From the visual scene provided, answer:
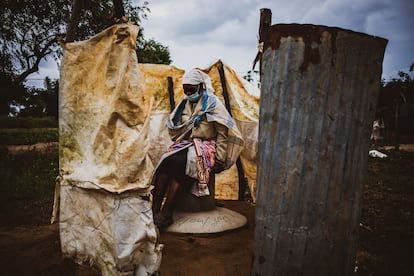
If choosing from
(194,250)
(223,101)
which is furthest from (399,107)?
(194,250)

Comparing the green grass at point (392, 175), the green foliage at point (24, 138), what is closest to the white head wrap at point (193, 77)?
the green grass at point (392, 175)

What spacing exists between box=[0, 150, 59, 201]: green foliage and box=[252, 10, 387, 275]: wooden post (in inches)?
173

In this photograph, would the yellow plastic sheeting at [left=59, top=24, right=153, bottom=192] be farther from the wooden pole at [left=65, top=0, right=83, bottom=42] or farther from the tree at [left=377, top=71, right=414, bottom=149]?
the tree at [left=377, top=71, right=414, bottom=149]

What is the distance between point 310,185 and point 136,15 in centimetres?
843

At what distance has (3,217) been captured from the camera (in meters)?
3.91

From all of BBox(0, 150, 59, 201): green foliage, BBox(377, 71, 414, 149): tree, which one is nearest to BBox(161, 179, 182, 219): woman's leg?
BBox(0, 150, 59, 201): green foliage

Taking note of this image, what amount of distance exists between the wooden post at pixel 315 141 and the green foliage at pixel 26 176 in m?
4.40

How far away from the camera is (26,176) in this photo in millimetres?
6098

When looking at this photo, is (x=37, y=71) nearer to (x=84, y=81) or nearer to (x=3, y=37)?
(x=3, y=37)

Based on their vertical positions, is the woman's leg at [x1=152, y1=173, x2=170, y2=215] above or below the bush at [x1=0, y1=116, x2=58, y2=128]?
above

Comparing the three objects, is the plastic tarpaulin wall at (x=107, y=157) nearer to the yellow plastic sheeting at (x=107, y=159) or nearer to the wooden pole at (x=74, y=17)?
the yellow plastic sheeting at (x=107, y=159)

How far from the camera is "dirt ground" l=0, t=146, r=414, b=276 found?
2449 millimetres

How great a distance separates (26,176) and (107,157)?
493 centimetres

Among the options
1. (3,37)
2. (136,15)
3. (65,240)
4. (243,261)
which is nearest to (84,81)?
(65,240)
